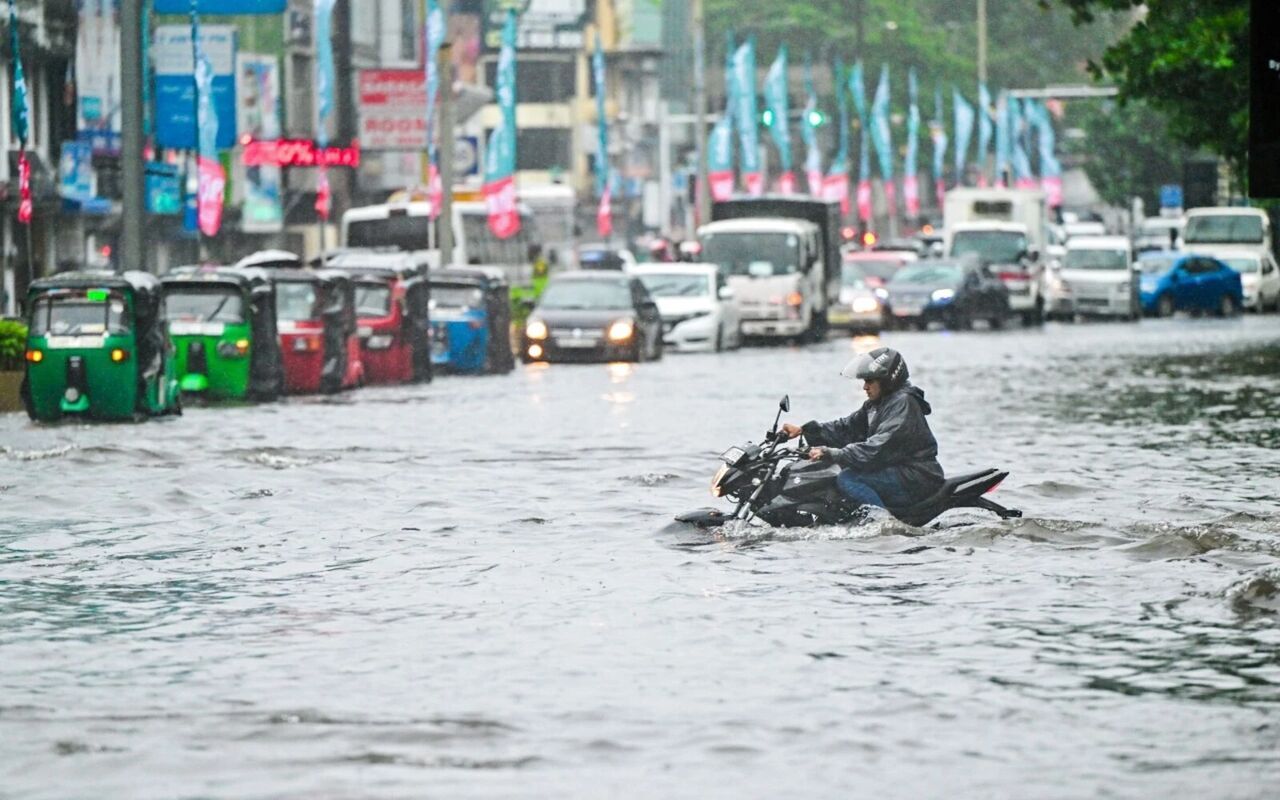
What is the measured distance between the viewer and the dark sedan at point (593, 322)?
4316 cm

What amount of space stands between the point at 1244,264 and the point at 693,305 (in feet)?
84.2

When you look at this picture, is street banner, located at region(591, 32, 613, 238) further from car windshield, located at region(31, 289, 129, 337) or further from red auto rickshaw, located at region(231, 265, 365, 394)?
car windshield, located at region(31, 289, 129, 337)

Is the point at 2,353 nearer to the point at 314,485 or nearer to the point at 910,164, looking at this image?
the point at 314,485

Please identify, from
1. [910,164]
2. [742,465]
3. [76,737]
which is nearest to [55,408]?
[742,465]

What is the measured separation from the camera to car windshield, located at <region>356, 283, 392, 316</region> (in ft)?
126

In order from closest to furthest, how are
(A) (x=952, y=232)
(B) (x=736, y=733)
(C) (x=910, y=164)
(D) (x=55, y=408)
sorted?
(B) (x=736, y=733), (D) (x=55, y=408), (A) (x=952, y=232), (C) (x=910, y=164)

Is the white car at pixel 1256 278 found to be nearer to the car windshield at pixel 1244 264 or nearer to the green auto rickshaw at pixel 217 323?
the car windshield at pixel 1244 264

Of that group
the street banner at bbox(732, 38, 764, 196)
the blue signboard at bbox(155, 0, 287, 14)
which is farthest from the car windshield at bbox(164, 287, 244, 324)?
the street banner at bbox(732, 38, 764, 196)

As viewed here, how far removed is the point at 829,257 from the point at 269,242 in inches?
623

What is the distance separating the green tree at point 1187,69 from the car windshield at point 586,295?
887 centimetres

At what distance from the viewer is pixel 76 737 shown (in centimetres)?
1020

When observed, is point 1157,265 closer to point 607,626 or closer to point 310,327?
point 310,327

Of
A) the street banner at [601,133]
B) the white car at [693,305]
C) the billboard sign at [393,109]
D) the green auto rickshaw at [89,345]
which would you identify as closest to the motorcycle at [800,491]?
the green auto rickshaw at [89,345]

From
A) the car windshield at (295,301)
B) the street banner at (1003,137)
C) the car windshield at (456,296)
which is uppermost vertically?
the street banner at (1003,137)
